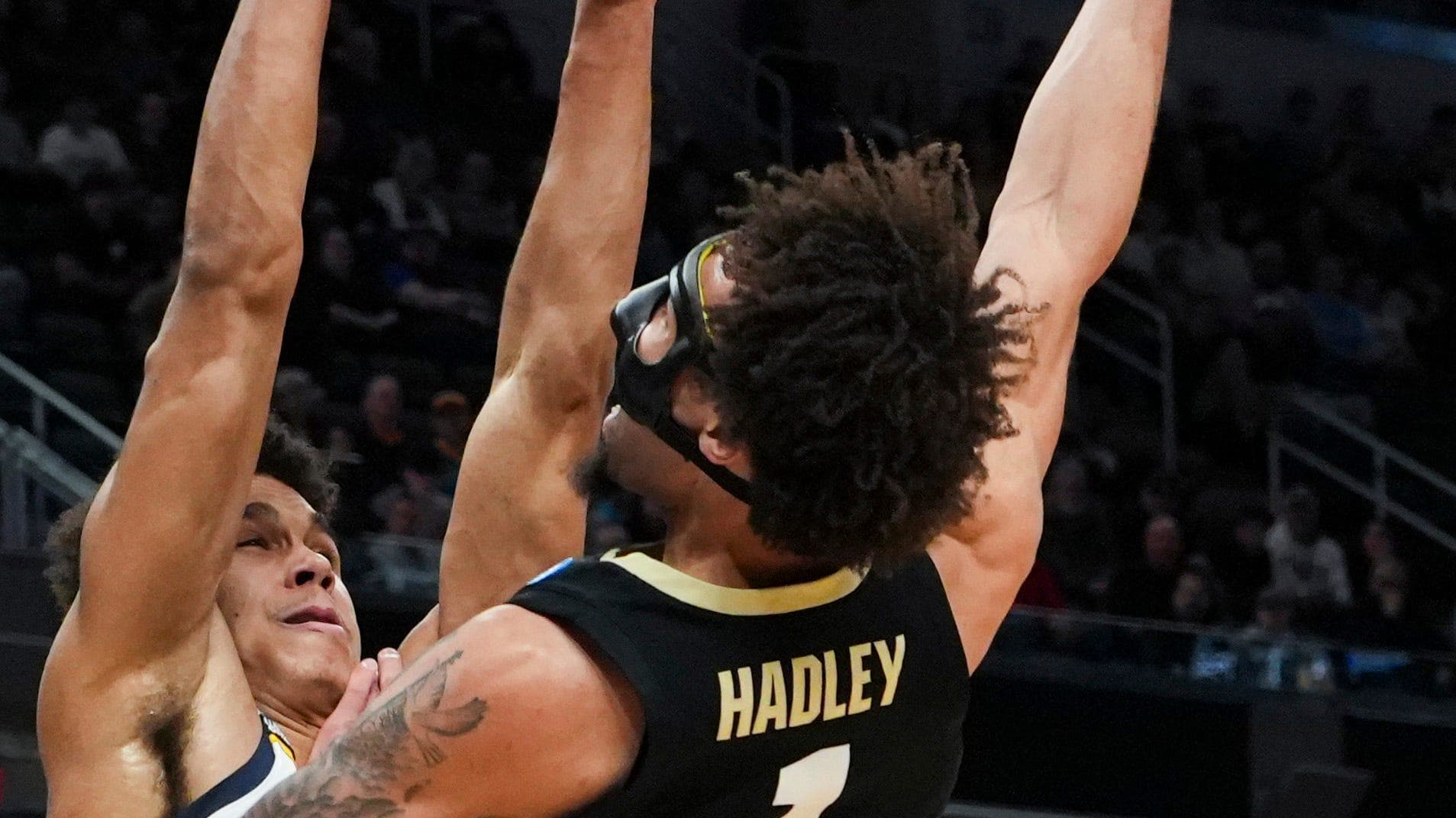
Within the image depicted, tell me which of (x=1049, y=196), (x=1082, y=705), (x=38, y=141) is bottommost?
(x=1082, y=705)

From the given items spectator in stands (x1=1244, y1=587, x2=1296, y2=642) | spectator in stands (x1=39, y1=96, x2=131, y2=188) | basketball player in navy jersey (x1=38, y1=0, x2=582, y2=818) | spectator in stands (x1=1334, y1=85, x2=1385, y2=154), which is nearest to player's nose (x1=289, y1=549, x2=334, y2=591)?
basketball player in navy jersey (x1=38, y1=0, x2=582, y2=818)

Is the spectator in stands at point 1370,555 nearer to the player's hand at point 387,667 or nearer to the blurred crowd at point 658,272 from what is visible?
the blurred crowd at point 658,272

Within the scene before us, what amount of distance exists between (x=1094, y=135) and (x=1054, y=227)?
0.40 feet

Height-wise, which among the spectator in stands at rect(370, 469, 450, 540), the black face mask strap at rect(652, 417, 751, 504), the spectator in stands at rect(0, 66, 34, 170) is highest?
the black face mask strap at rect(652, 417, 751, 504)

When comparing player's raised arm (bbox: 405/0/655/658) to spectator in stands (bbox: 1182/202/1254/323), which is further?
spectator in stands (bbox: 1182/202/1254/323)

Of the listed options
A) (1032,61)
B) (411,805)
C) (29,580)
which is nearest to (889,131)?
(1032,61)

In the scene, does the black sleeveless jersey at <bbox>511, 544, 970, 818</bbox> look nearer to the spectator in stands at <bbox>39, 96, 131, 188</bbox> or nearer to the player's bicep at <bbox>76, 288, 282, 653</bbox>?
the player's bicep at <bbox>76, 288, 282, 653</bbox>

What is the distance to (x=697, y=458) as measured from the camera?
6.32 feet

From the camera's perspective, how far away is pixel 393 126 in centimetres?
839

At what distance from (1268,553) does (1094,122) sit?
18.2 ft

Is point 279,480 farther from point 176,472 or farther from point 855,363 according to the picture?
point 855,363

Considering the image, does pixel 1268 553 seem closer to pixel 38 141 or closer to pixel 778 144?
pixel 778 144

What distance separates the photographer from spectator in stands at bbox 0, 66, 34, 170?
23.5 feet

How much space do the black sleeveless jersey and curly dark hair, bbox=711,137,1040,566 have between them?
94 millimetres
